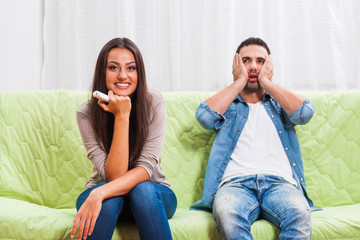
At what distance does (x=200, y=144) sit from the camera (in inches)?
72.1

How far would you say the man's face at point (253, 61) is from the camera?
178cm

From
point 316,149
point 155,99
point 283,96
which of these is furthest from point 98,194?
point 316,149

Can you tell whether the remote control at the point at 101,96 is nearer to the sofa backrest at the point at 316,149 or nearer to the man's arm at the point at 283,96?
the sofa backrest at the point at 316,149

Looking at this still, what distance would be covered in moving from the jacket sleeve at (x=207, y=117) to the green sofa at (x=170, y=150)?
12cm

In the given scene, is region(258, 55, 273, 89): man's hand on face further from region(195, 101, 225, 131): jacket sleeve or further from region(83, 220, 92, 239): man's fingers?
region(83, 220, 92, 239): man's fingers

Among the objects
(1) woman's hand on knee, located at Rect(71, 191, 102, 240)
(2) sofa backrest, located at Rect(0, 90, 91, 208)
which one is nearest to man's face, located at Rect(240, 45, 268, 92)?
(2) sofa backrest, located at Rect(0, 90, 91, 208)

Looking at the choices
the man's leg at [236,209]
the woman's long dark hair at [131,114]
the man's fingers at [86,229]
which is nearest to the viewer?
the man's fingers at [86,229]

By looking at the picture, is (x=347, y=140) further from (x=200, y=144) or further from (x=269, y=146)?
(x=200, y=144)

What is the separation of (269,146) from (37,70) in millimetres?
1419

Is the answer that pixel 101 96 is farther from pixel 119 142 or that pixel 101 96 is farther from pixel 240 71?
pixel 240 71

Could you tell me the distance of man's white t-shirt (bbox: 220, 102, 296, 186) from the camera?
5.24 feet

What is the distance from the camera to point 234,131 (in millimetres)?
1710

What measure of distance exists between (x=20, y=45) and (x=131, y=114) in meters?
1.10

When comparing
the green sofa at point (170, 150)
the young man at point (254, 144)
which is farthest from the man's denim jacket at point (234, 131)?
the green sofa at point (170, 150)
